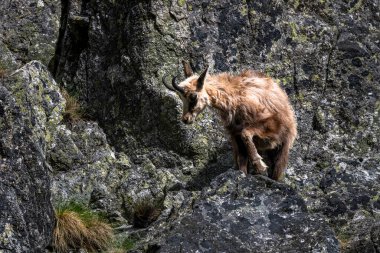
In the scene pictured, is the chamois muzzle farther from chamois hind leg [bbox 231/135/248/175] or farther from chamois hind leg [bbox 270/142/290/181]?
chamois hind leg [bbox 270/142/290/181]

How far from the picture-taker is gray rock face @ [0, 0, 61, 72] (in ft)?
53.4

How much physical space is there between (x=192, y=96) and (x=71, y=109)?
2444 mm

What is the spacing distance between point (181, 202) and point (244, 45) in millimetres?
3253

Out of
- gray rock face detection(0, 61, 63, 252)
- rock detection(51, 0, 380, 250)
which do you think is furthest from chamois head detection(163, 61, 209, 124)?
gray rock face detection(0, 61, 63, 252)

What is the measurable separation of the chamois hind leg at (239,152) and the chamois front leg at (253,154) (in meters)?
0.18

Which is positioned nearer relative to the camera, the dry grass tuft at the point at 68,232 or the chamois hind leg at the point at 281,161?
the dry grass tuft at the point at 68,232

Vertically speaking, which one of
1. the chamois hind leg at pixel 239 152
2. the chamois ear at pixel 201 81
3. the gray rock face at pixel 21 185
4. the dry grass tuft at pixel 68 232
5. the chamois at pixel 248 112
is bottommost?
the dry grass tuft at pixel 68 232

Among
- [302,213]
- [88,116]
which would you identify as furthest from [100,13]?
[302,213]

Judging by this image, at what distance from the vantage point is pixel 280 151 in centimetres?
1382

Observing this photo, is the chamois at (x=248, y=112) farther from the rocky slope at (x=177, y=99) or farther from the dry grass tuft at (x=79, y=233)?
the dry grass tuft at (x=79, y=233)

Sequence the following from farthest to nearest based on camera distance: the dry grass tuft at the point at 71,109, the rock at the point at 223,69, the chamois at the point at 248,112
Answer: the dry grass tuft at the point at 71,109
the rock at the point at 223,69
the chamois at the point at 248,112

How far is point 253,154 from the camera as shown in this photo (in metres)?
13.4

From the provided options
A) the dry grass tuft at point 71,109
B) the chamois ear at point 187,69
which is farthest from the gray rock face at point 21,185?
the chamois ear at point 187,69

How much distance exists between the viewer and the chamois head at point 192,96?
13.4m
